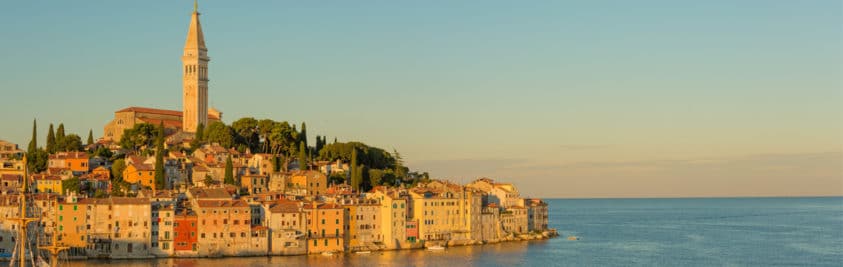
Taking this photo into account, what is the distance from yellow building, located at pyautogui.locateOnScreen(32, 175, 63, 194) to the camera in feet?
215

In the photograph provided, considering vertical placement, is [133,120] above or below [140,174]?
above

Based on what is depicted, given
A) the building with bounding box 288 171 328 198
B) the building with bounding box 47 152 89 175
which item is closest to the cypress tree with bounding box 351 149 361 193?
the building with bounding box 288 171 328 198

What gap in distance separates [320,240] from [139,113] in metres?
37.2

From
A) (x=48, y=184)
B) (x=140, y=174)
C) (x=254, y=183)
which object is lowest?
(x=48, y=184)

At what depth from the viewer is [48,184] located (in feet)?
216

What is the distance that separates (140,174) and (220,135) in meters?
13.2

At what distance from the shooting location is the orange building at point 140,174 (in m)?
68.6

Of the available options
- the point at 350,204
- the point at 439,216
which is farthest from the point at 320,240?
the point at 439,216

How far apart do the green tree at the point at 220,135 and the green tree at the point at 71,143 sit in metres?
10.2

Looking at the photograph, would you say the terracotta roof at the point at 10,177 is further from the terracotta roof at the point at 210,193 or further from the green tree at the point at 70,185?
the terracotta roof at the point at 210,193

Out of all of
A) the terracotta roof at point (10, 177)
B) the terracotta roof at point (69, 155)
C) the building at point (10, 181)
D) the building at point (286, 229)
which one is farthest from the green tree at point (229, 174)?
the terracotta roof at point (10, 177)

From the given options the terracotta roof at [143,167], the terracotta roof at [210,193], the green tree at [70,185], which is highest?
the terracotta roof at [143,167]

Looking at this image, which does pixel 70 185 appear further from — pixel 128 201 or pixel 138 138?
pixel 138 138

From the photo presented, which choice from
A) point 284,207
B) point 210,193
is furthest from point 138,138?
point 284,207
